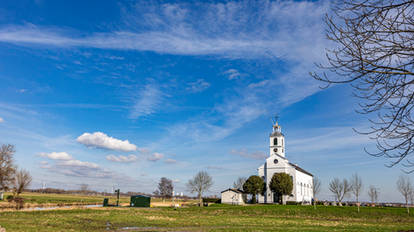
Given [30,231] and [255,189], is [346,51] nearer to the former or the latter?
[30,231]

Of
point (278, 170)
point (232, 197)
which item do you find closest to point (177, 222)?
point (232, 197)

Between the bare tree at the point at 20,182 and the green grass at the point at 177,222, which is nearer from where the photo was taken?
the green grass at the point at 177,222

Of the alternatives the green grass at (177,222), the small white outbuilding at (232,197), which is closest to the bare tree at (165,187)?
the small white outbuilding at (232,197)

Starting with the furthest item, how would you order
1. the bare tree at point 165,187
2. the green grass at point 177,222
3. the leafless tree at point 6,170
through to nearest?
the bare tree at point 165,187 → the leafless tree at point 6,170 → the green grass at point 177,222

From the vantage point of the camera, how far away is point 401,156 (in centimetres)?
583

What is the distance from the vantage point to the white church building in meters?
67.6

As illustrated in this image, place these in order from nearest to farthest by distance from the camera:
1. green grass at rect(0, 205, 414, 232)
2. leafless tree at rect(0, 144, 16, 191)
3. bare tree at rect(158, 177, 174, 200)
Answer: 1. green grass at rect(0, 205, 414, 232)
2. leafless tree at rect(0, 144, 16, 191)
3. bare tree at rect(158, 177, 174, 200)

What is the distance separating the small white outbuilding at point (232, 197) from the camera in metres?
66.9

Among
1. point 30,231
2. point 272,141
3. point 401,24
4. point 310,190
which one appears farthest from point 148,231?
point 310,190

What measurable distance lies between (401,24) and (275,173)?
2548 inches

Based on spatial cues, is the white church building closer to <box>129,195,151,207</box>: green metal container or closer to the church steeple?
the church steeple

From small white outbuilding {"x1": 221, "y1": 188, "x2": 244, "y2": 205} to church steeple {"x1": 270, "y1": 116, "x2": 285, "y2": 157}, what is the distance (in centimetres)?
1397

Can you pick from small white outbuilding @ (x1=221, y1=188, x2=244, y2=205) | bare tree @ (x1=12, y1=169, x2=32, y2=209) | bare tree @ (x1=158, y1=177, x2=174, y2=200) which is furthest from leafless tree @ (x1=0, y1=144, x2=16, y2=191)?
bare tree @ (x1=158, y1=177, x2=174, y2=200)

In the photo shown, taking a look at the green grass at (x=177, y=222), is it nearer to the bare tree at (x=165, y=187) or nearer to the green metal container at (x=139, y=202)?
the green metal container at (x=139, y=202)
